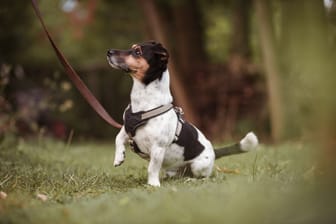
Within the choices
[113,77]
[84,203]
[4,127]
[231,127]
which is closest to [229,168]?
[84,203]

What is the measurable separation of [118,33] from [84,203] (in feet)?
47.9

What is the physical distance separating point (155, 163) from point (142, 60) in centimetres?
78

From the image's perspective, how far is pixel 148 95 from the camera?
4719 millimetres

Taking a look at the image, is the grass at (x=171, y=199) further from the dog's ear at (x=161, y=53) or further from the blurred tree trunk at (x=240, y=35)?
the blurred tree trunk at (x=240, y=35)

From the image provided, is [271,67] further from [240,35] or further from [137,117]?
[137,117]

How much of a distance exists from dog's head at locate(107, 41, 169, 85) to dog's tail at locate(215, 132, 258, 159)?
1.10 m

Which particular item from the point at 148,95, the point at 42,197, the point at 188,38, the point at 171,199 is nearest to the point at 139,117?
the point at 148,95

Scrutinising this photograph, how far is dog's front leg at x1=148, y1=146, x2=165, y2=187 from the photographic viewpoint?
4676mm

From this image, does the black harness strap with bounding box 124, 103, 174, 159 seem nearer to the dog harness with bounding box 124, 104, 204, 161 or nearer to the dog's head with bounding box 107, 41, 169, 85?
the dog harness with bounding box 124, 104, 204, 161

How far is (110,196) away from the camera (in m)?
3.97

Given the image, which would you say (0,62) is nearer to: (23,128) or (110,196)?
(23,128)

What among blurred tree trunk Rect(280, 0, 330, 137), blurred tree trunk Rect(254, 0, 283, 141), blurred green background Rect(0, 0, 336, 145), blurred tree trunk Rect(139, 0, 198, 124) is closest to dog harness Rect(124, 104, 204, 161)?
blurred tree trunk Rect(280, 0, 330, 137)

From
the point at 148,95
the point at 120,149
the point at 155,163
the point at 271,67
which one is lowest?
the point at 271,67

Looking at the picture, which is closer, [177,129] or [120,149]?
[120,149]
